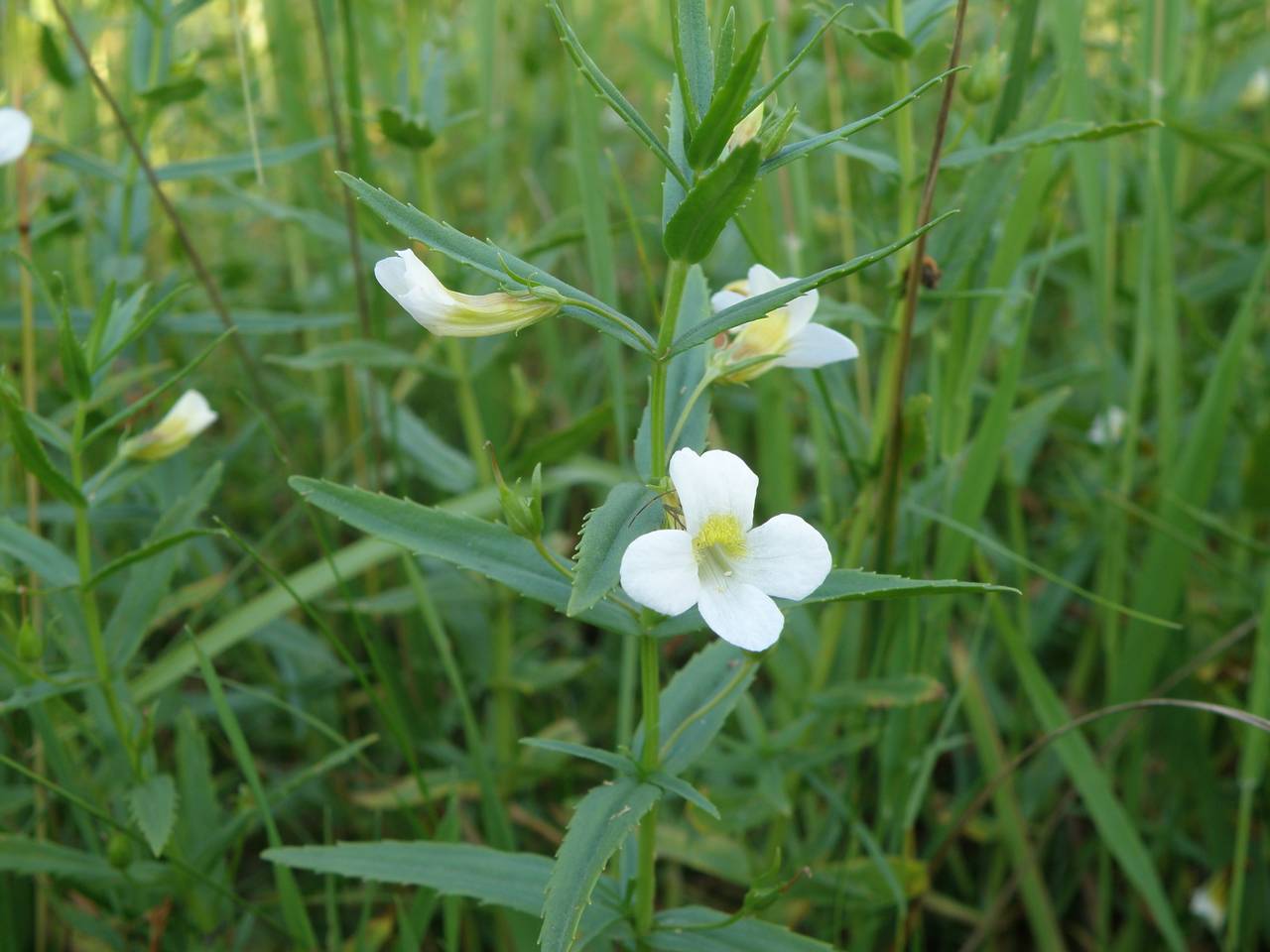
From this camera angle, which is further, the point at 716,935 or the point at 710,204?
the point at 716,935

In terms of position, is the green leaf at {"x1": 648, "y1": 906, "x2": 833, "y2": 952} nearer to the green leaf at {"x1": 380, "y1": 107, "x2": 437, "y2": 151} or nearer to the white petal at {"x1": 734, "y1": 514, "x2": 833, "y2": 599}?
the white petal at {"x1": 734, "y1": 514, "x2": 833, "y2": 599}

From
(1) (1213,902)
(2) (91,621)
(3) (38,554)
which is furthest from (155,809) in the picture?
(1) (1213,902)

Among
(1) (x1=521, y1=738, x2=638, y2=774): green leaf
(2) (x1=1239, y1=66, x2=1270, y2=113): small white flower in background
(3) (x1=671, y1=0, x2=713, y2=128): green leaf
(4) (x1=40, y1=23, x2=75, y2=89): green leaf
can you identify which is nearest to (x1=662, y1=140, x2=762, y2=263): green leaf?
(3) (x1=671, y1=0, x2=713, y2=128): green leaf

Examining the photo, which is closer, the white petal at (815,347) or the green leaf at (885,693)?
the white petal at (815,347)

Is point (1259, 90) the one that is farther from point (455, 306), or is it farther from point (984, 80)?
point (455, 306)

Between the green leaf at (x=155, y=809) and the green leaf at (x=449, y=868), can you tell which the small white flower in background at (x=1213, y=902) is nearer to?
the green leaf at (x=449, y=868)

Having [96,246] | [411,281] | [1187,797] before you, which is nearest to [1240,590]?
[1187,797]

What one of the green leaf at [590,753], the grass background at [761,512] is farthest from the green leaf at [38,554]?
the green leaf at [590,753]

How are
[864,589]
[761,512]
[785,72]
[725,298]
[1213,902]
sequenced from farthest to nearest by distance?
[761,512], [1213,902], [725,298], [864,589], [785,72]
